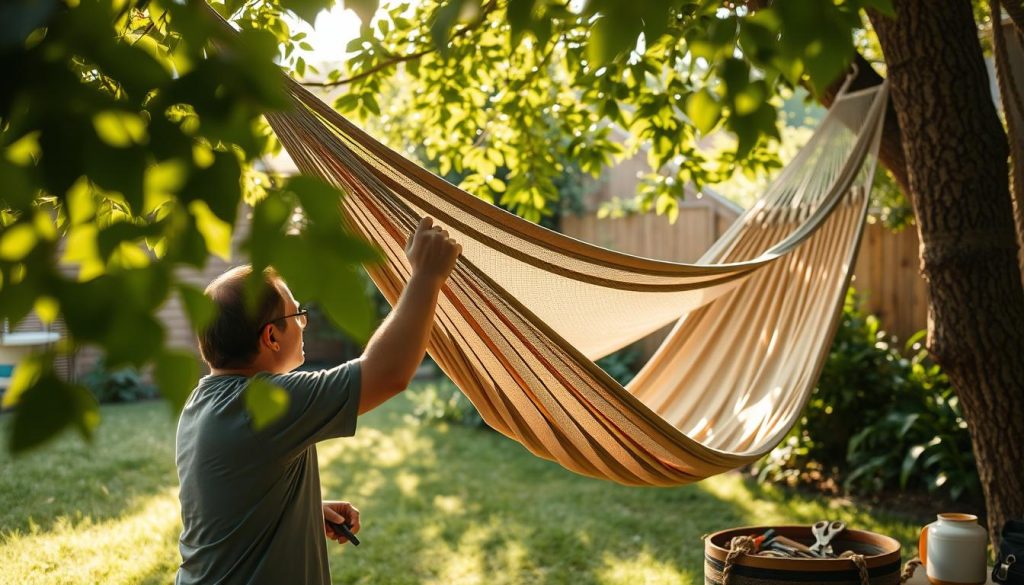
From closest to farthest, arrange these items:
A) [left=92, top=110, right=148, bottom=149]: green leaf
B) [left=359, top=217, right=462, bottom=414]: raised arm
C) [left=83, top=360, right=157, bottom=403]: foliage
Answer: [left=92, top=110, right=148, bottom=149]: green leaf
[left=359, top=217, right=462, bottom=414]: raised arm
[left=83, top=360, right=157, bottom=403]: foliage

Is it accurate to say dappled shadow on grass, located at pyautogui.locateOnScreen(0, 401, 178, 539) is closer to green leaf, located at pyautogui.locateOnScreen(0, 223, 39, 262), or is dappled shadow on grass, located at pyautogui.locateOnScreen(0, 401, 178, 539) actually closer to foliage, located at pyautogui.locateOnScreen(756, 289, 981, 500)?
green leaf, located at pyautogui.locateOnScreen(0, 223, 39, 262)

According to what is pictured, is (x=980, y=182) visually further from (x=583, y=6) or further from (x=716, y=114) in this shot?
(x=583, y=6)

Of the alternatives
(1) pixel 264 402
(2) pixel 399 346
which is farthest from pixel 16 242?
(2) pixel 399 346

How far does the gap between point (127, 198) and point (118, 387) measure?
6.89 m

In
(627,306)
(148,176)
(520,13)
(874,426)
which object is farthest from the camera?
(874,426)

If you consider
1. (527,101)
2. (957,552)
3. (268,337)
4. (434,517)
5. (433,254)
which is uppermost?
(527,101)

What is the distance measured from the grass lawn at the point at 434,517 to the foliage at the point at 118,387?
1462 millimetres

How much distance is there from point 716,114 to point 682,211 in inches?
223

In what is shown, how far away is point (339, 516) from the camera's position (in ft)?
5.76

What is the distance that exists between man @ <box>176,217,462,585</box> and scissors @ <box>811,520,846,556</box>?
106 centimetres

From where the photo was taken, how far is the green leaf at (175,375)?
0.67m

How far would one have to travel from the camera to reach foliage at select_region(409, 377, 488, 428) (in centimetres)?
629

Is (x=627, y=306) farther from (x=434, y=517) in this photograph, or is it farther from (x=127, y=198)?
(x=434, y=517)

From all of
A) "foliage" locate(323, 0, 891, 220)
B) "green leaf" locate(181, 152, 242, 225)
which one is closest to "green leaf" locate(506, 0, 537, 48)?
"green leaf" locate(181, 152, 242, 225)
